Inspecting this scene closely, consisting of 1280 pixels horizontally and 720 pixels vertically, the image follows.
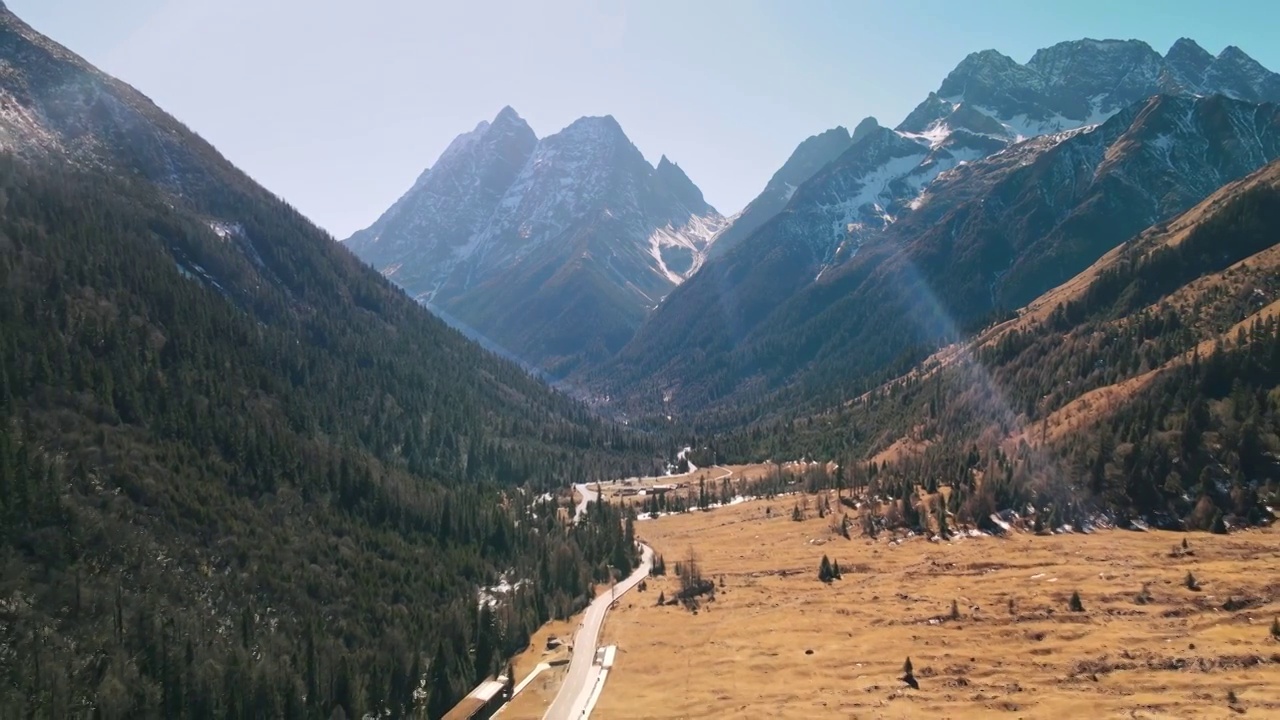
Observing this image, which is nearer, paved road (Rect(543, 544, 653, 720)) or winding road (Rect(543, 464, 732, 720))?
winding road (Rect(543, 464, 732, 720))

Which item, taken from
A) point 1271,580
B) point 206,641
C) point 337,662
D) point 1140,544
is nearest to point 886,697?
point 1271,580

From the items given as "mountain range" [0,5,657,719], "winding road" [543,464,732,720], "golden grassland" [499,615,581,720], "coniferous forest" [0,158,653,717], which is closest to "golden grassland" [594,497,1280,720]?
"winding road" [543,464,732,720]

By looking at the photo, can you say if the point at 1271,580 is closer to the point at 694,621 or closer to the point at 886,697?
the point at 886,697

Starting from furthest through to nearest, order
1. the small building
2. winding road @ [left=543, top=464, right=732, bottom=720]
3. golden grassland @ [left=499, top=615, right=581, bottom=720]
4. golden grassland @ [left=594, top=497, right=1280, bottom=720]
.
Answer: the small building, golden grassland @ [left=499, top=615, right=581, bottom=720], winding road @ [left=543, top=464, right=732, bottom=720], golden grassland @ [left=594, top=497, right=1280, bottom=720]

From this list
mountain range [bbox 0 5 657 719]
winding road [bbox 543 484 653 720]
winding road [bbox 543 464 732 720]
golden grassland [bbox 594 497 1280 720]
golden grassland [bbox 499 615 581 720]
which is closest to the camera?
golden grassland [bbox 594 497 1280 720]

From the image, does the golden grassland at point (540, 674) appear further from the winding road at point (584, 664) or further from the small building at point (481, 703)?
the small building at point (481, 703)

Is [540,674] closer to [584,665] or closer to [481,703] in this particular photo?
[584,665]

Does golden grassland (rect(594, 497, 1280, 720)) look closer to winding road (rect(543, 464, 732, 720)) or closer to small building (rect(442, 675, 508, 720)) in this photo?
winding road (rect(543, 464, 732, 720))
